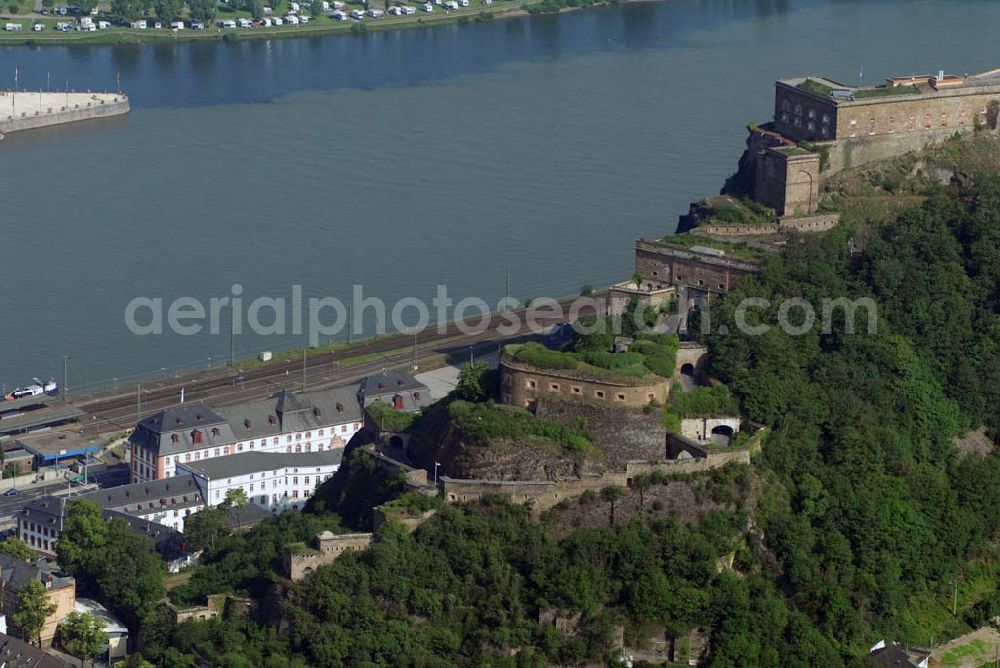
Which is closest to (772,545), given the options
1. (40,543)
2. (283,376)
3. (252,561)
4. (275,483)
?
(252,561)

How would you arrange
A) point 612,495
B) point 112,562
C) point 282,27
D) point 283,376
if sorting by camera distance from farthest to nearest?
point 282,27 < point 283,376 < point 112,562 < point 612,495

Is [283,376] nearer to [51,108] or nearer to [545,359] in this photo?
[545,359]

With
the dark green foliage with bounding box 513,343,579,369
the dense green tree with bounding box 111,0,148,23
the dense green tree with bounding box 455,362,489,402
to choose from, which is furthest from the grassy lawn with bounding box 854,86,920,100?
the dense green tree with bounding box 111,0,148,23

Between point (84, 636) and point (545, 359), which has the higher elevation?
point (545, 359)

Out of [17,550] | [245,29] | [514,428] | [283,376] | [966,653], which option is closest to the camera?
[514,428]

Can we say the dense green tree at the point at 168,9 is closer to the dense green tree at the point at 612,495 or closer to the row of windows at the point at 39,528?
the row of windows at the point at 39,528

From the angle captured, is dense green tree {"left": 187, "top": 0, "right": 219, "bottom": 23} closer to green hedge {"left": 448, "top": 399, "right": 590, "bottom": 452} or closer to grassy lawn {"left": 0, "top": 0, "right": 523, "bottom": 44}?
grassy lawn {"left": 0, "top": 0, "right": 523, "bottom": 44}

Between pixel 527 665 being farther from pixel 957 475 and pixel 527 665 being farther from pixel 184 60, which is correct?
pixel 184 60
